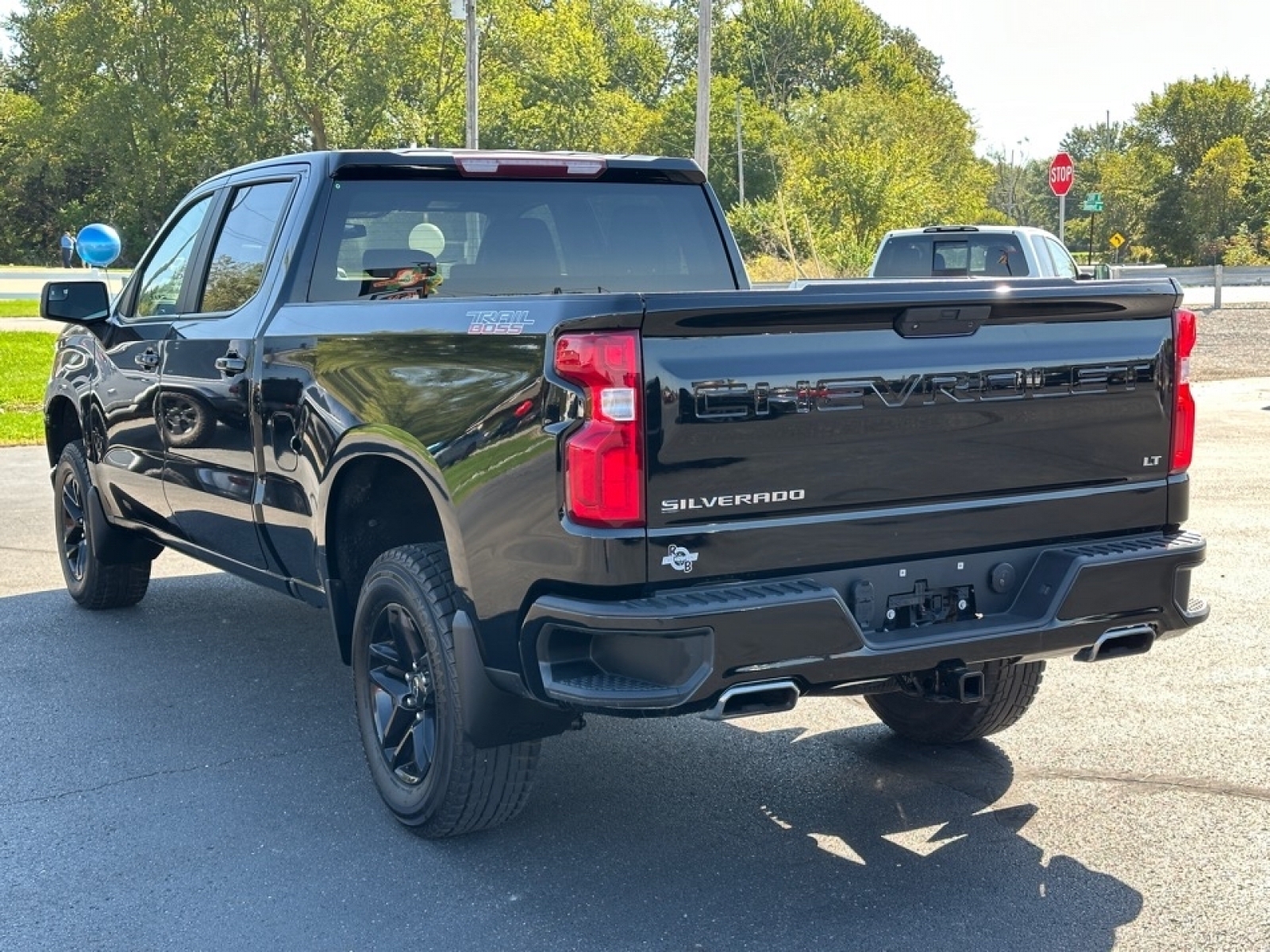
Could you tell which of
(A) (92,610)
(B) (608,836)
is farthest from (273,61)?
(B) (608,836)

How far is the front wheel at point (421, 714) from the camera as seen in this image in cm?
394

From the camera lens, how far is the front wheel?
12.9 ft

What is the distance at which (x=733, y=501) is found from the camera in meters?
3.43

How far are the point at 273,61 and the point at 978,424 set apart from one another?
171 feet

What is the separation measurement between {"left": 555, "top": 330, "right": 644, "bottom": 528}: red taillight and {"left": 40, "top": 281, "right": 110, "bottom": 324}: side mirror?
12.2ft

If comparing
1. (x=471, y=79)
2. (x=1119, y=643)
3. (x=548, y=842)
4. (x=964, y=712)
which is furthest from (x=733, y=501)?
(x=471, y=79)

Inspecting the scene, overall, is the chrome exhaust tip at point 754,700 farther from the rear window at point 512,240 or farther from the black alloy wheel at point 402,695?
the rear window at point 512,240

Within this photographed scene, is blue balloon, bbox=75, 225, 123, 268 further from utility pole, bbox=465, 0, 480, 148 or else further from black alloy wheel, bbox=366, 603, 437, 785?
black alloy wheel, bbox=366, 603, 437, 785

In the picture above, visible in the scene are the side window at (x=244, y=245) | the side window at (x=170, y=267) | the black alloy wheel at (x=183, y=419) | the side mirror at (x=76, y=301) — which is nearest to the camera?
the side window at (x=244, y=245)

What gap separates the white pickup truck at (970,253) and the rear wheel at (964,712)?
33.3 feet

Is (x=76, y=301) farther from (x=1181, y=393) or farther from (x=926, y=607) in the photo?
(x=1181, y=393)

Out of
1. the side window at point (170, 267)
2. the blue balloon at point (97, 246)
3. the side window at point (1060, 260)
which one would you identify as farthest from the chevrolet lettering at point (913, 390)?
the blue balloon at point (97, 246)

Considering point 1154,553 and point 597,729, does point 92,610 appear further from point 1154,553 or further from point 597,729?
point 1154,553

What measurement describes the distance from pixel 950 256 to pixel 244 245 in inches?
431
